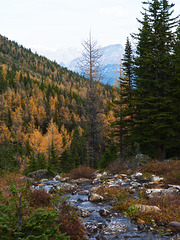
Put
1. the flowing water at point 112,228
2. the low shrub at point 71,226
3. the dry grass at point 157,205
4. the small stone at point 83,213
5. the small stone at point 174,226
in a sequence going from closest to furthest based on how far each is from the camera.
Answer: the low shrub at point 71,226 < the flowing water at point 112,228 < the small stone at point 174,226 < the dry grass at point 157,205 < the small stone at point 83,213

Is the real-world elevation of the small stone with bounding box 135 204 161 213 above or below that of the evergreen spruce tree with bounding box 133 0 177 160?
below

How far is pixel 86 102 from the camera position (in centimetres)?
1633

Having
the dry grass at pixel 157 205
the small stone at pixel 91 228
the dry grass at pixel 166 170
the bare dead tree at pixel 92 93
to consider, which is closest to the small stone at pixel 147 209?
the dry grass at pixel 157 205

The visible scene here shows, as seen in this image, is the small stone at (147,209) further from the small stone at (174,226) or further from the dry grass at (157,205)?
the small stone at (174,226)

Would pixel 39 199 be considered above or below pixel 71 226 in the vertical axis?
below

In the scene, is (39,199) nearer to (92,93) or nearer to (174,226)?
(174,226)

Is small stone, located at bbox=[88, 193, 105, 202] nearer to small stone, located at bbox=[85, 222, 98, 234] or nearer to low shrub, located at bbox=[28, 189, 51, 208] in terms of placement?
low shrub, located at bbox=[28, 189, 51, 208]

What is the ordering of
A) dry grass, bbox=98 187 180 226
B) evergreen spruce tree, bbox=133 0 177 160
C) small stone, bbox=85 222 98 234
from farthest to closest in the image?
evergreen spruce tree, bbox=133 0 177 160
dry grass, bbox=98 187 180 226
small stone, bbox=85 222 98 234

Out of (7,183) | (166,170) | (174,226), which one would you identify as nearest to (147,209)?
(174,226)

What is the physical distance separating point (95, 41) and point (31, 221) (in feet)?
54.7

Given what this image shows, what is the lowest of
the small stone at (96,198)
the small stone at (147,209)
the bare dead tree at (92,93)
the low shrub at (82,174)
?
the low shrub at (82,174)

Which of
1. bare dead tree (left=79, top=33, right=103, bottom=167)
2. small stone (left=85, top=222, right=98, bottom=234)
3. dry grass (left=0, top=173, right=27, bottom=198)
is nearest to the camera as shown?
small stone (left=85, top=222, right=98, bottom=234)

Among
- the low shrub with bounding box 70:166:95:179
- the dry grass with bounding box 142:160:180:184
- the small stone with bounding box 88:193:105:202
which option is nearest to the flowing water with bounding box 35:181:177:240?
the small stone with bounding box 88:193:105:202

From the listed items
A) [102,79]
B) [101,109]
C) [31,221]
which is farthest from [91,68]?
[31,221]
